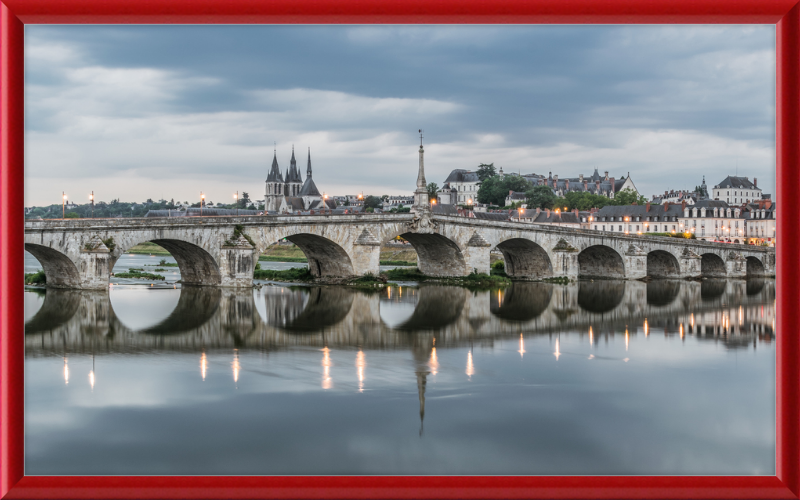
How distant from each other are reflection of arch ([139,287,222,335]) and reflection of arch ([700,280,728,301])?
30.5 m

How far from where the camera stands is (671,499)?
146 inches

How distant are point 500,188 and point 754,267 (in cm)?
7005

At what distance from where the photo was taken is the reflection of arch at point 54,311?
2441 centimetres

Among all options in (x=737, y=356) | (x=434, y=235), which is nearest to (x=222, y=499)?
(x=737, y=356)

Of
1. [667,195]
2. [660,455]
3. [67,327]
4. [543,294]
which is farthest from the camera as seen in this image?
[667,195]

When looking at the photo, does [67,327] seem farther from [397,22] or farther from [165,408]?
[397,22]

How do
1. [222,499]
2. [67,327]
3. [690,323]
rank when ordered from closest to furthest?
[222,499] < [67,327] < [690,323]

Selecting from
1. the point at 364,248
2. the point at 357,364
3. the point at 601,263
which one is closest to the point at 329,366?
the point at 357,364

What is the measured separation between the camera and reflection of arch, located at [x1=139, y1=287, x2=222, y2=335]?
2515cm

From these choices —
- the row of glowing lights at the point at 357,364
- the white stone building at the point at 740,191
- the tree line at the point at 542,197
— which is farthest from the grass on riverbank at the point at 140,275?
the white stone building at the point at 740,191

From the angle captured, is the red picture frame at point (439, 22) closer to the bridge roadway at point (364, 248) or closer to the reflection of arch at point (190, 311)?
the reflection of arch at point (190, 311)

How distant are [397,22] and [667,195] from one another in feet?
531

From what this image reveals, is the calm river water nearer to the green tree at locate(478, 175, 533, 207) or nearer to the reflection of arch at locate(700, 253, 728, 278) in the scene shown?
the reflection of arch at locate(700, 253, 728, 278)
